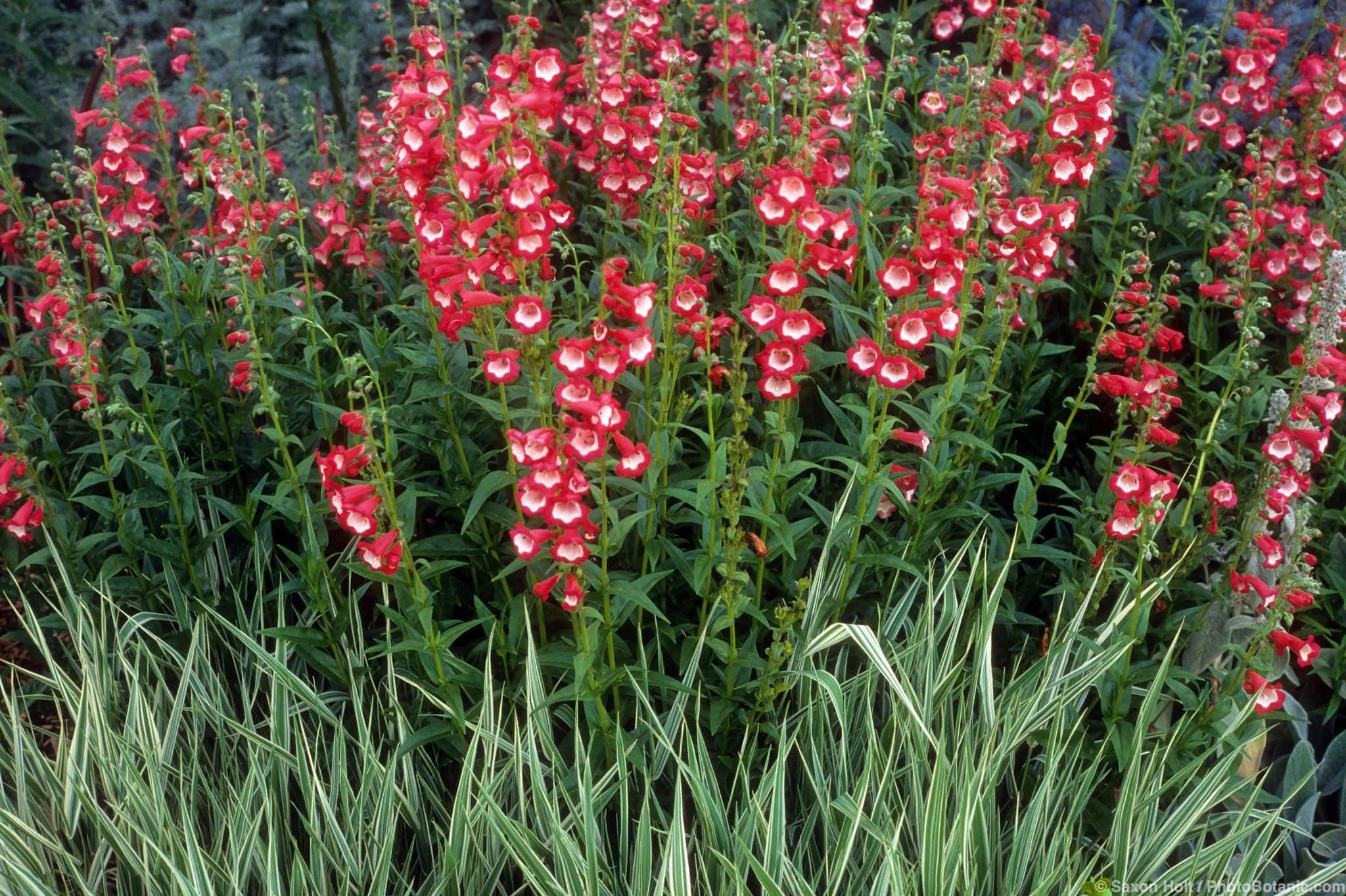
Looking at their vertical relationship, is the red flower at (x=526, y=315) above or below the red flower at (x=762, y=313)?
above

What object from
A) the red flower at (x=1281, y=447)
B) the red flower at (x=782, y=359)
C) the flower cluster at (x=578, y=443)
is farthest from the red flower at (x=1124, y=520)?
the flower cluster at (x=578, y=443)

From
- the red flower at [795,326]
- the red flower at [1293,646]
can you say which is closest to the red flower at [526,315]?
the red flower at [795,326]

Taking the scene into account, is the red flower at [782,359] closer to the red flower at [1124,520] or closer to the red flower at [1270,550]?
the red flower at [1124,520]

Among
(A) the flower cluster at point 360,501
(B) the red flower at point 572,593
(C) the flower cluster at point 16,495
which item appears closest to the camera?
(A) the flower cluster at point 360,501

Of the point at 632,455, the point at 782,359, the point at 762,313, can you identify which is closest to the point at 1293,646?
the point at 782,359

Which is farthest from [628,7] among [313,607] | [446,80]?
[313,607]

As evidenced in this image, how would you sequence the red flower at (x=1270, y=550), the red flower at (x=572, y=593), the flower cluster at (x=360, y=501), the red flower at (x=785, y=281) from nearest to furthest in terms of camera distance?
the flower cluster at (x=360, y=501), the red flower at (x=572, y=593), the red flower at (x=785, y=281), the red flower at (x=1270, y=550)

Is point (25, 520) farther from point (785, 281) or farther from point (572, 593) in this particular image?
point (785, 281)

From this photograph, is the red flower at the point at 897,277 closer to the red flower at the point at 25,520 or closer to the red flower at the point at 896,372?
the red flower at the point at 896,372

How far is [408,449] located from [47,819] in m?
1.33

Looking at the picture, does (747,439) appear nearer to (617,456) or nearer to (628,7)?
(617,456)

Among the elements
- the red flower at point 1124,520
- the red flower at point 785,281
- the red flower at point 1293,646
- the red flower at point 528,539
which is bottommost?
the red flower at point 1293,646

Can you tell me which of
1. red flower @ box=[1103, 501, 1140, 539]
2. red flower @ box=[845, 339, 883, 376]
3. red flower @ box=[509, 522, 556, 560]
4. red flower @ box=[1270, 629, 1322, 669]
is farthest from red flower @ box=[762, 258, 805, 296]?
red flower @ box=[1270, 629, 1322, 669]

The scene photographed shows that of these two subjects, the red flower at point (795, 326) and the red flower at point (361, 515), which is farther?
the red flower at point (795, 326)
